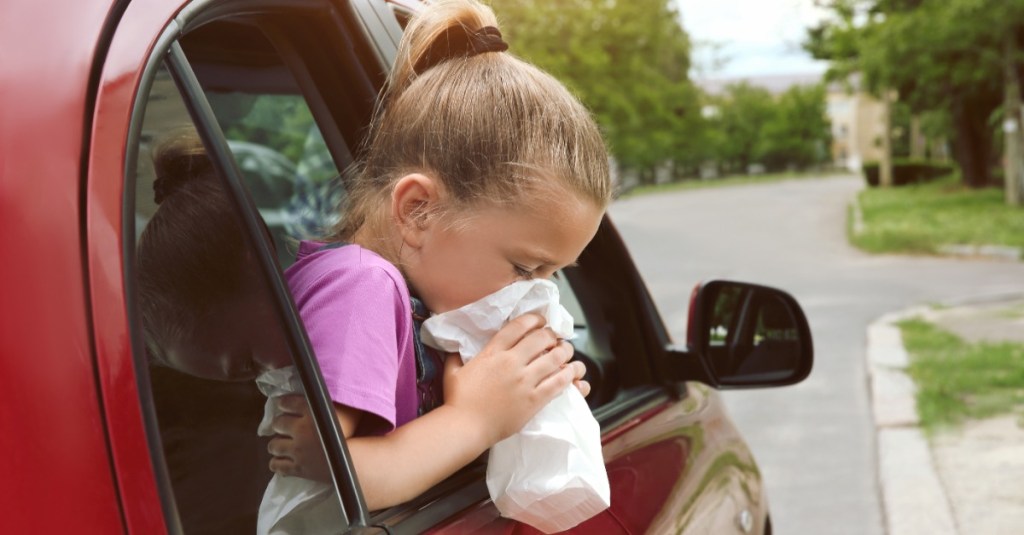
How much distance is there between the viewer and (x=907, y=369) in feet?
26.2

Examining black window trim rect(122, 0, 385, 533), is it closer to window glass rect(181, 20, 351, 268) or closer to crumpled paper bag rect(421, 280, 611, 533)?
crumpled paper bag rect(421, 280, 611, 533)

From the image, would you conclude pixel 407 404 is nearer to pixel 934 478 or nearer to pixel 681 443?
pixel 681 443

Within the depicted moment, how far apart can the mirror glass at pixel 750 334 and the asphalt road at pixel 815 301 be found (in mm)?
2782

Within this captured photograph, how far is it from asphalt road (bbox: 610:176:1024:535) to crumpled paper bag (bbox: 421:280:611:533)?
3.73 meters

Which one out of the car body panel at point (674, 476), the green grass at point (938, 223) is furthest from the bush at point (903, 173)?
the car body panel at point (674, 476)

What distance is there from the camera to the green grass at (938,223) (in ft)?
56.2

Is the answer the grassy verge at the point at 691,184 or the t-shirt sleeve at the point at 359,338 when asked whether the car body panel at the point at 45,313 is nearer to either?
the t-shirt sleeve at the point at 359,338

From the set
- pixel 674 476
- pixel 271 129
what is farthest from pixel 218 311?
pixel 271 129

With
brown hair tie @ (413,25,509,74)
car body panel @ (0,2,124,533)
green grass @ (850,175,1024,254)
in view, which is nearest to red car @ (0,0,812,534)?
car body panel @ (0,2,124,533)

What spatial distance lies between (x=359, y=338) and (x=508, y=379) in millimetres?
195

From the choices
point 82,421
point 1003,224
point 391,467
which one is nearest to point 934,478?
point 391,467

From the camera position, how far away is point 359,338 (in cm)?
123

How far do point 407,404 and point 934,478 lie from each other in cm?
458

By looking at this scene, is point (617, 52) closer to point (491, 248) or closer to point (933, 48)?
point (933, 48)
